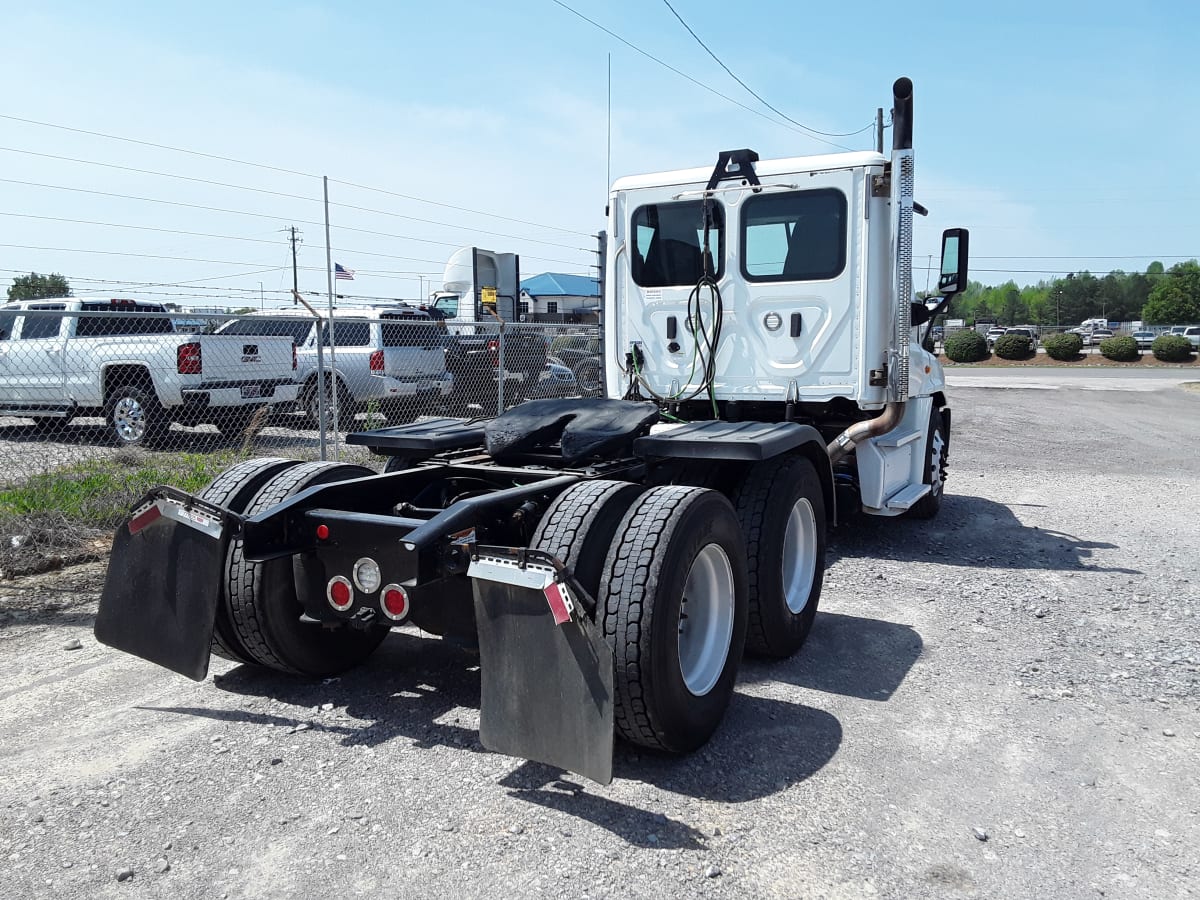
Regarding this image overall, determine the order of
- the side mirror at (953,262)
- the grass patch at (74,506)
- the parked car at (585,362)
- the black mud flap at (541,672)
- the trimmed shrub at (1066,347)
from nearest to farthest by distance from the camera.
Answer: the black mud flap at (541,672) → the grass patch at (74,506) → the side mirror at (953,262) → the parked car at (585,362) → the trimmed shrub at (1066,347)

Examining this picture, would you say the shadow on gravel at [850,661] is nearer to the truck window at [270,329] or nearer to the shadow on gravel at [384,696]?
the shadow on gravel at [384,696]

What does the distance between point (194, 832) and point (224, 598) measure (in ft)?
3.77

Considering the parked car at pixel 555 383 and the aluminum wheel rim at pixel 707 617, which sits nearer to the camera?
the aluminum wheel rim at pixel 707 617

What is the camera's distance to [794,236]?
22.4 ft

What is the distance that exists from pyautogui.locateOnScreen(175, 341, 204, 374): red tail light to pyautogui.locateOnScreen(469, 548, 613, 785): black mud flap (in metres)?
8.67

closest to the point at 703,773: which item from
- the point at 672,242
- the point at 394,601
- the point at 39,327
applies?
the point at 394,601

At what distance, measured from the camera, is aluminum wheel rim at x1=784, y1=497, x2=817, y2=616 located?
4.97m

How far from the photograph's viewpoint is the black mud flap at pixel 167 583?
3768 mm

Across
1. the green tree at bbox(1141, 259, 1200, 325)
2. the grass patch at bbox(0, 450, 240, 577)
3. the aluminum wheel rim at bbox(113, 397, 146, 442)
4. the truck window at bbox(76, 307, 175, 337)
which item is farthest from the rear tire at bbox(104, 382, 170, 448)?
the green tree at bbox(1141, 259, 1200, 325)

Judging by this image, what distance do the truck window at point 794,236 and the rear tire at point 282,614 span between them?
3717 mm

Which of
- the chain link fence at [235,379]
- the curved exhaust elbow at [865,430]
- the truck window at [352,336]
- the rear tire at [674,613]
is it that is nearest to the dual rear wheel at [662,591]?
the rear tire at [674,613]

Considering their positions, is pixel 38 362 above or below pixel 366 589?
above

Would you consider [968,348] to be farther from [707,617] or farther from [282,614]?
[282,614]

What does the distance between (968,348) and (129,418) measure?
4128cm
